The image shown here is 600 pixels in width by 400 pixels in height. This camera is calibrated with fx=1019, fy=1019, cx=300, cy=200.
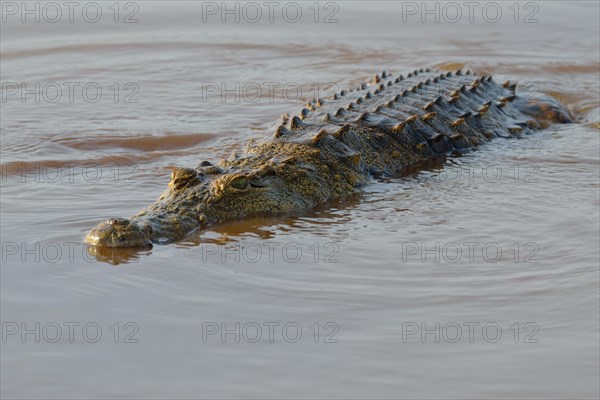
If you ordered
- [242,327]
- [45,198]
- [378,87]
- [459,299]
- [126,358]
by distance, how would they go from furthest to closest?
[378,87], [45,198], [459,299], [242,327], [126,358]

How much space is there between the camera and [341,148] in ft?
29.6

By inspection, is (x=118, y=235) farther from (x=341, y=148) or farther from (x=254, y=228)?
(x=341, y=148)

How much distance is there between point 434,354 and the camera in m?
5.48

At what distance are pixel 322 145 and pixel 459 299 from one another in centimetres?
295

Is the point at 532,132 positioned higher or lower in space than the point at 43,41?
lower

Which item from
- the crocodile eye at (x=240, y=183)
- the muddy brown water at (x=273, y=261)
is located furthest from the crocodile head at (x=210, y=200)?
the muddy brown water at (x=273, y=261)

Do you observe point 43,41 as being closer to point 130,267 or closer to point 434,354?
point 130,267

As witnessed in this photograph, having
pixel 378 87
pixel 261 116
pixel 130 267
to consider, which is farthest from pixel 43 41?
pixel 130 267

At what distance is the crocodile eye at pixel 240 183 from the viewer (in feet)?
26.4

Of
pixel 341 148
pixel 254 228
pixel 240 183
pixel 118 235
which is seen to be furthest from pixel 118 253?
pixel 341 148

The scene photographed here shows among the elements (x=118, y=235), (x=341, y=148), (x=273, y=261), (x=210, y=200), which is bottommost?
(x=273, y=261)

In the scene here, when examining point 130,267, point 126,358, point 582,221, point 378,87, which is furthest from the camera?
point 378,87

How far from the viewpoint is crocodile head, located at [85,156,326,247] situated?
7270mm

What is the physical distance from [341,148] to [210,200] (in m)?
1.58
